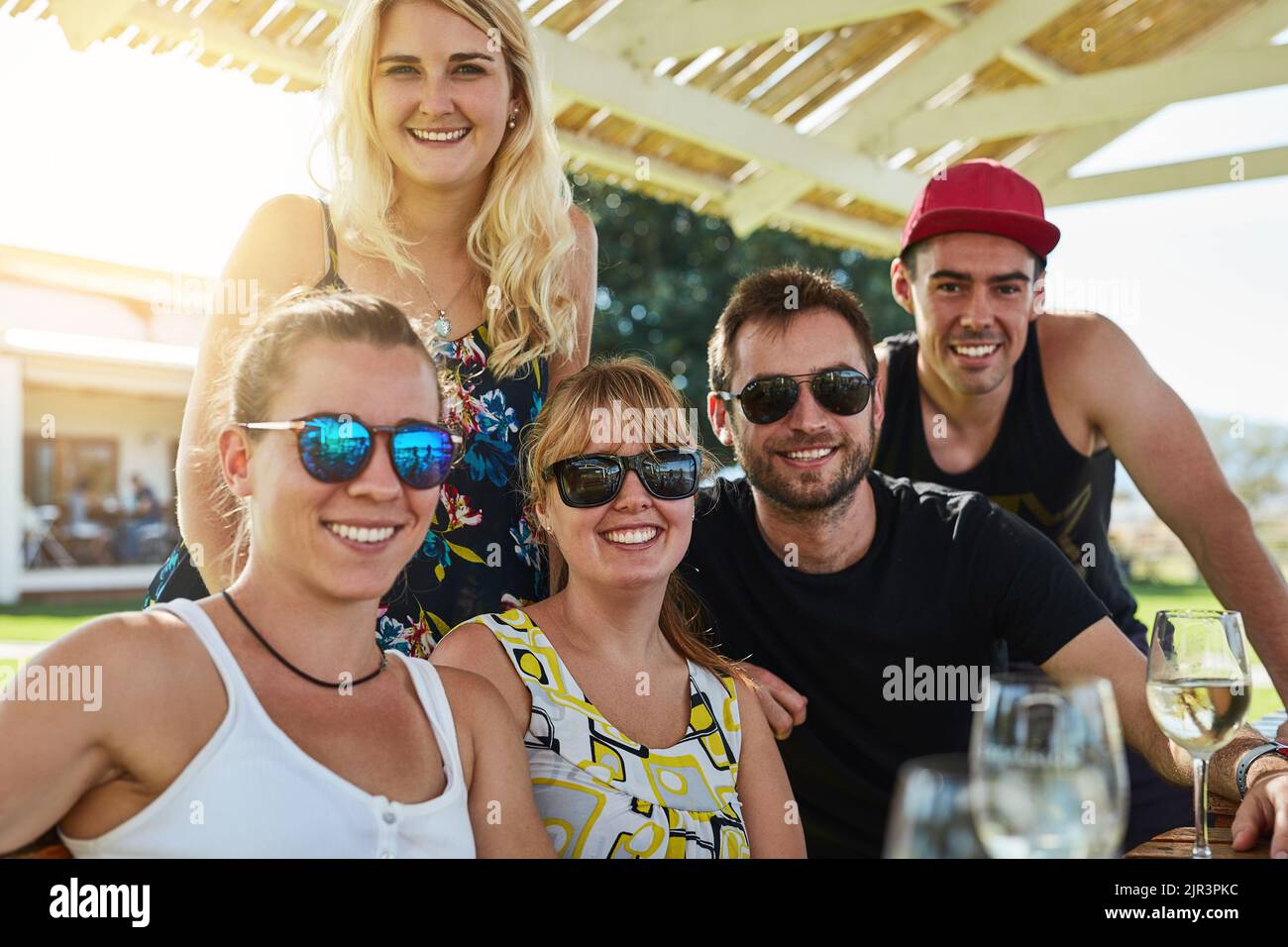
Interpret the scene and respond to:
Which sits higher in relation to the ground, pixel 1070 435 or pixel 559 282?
pixel 559 282

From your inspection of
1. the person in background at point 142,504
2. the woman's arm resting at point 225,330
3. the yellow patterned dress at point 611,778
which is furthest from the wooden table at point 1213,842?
the person in background at point 142,504

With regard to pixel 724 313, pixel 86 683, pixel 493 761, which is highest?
pixel 724 313

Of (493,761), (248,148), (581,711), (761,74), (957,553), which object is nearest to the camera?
(493,761)

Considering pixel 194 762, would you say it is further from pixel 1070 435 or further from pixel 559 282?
pixel 1070 435

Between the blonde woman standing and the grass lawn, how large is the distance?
19.3 feet

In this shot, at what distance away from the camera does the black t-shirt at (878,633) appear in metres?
2.64

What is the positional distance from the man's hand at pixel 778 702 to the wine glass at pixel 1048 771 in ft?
3.60

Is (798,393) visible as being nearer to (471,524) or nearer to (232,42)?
(471,524)

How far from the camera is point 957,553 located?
8.76 ft

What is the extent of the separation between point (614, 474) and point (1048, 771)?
3.65 feet

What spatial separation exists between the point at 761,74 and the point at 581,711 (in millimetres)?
4235
